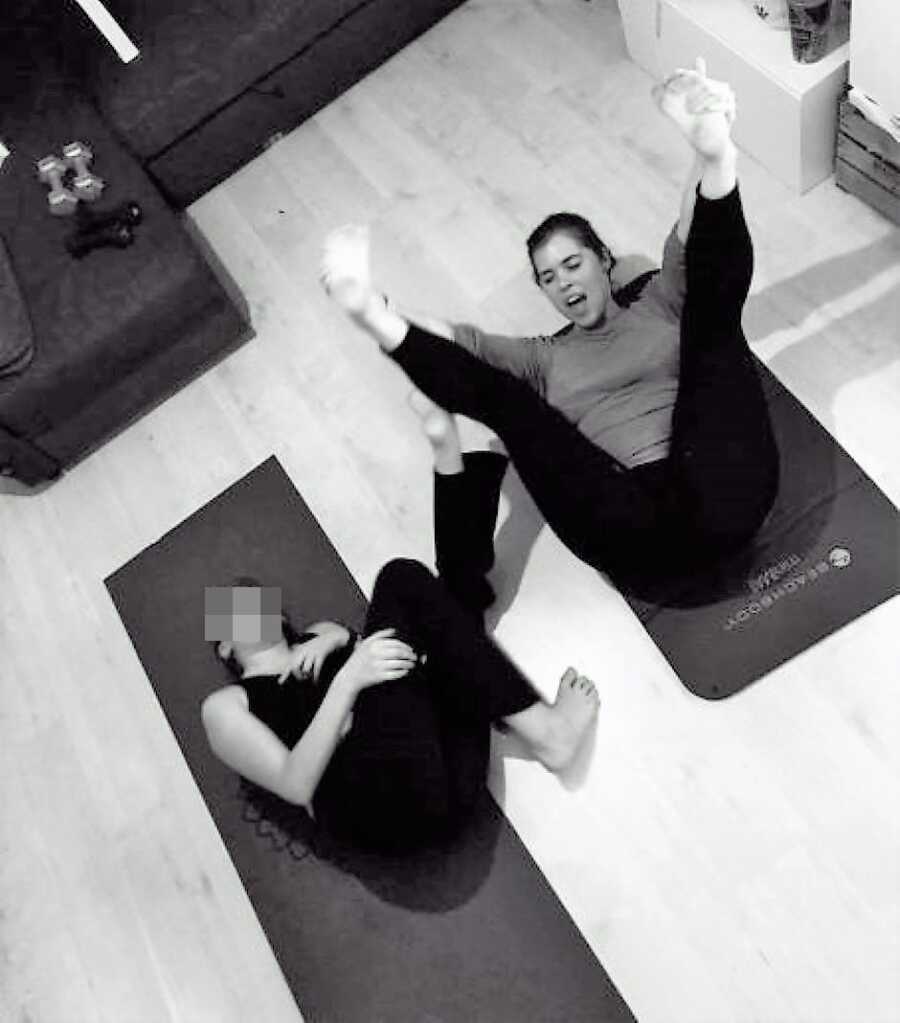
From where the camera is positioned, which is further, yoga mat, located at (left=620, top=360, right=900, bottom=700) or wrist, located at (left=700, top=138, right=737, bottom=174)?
yoga mat, located at (left=620, top=360, right=900, bottom=700)

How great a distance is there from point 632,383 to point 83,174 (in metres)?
1.63

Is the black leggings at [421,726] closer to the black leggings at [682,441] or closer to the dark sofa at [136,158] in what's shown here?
the black leggings at [682,441]

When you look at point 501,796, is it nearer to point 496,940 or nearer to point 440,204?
point 496,940

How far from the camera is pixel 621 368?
2.06m

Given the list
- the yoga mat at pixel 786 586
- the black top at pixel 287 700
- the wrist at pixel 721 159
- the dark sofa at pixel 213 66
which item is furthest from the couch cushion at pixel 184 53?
the yoga mat at pixel 786 586

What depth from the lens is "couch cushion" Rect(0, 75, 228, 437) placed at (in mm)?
2506

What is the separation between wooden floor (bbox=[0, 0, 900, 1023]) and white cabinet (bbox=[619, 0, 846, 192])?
93mm

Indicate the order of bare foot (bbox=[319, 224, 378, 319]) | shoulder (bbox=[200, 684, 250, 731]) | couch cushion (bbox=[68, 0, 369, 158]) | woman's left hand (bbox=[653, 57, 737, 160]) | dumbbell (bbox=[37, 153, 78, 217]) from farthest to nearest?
couch cushion (bbox=[68, 0, 369, 158]), dumbbell (bbox=[37, 153, 78, 217]), shoulder (bbox=[200, 684, 250, 731]), bare foot (bbox=[319, 224, 378, 319]), woman's left hand (bbox=[653, 57, 737, 160])

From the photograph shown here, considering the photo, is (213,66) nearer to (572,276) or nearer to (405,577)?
(572,276)

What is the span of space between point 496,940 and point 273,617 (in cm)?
82

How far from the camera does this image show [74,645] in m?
2.61

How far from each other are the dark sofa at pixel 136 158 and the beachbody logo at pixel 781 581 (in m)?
1.59

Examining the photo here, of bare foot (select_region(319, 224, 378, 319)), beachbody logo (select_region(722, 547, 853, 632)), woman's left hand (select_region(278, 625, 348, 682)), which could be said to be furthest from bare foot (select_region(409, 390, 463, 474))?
beachbody logo (select_region(722, 547, 853, 632))

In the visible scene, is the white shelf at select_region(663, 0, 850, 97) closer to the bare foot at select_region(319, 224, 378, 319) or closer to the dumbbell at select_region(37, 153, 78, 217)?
the bare foot at select_region(319, 224, 378, 319)
